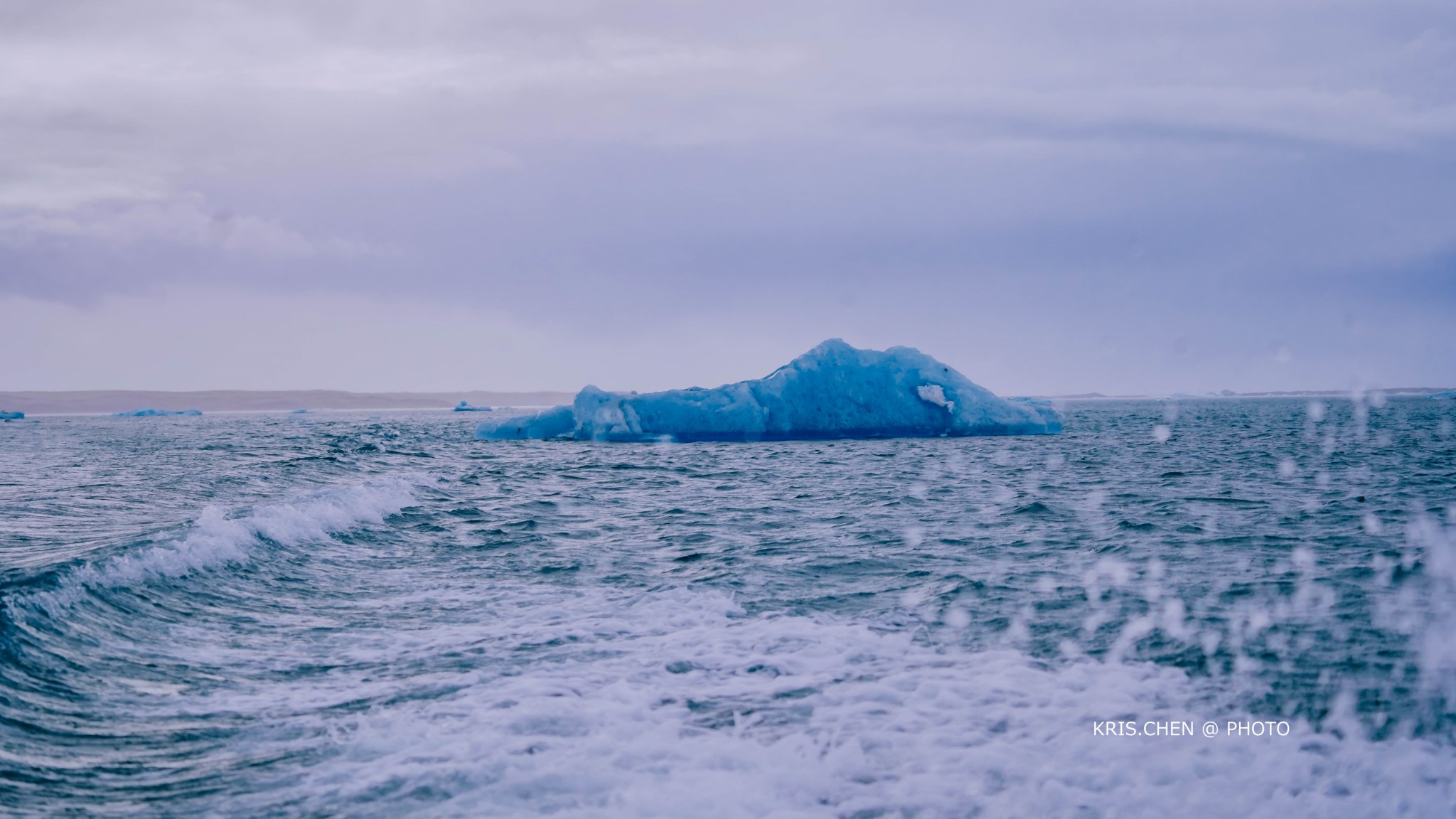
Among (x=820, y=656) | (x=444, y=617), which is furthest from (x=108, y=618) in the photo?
(x=820, y=656)

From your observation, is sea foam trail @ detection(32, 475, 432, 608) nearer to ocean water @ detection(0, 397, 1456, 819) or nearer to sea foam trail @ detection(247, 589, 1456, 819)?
ocean water @ detection(0, 397, 1456, 819)

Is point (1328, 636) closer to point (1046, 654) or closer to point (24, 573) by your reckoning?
point (1046, 654)

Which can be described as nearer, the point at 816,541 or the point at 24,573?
the point at 24,573

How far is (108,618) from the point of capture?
23.9ft

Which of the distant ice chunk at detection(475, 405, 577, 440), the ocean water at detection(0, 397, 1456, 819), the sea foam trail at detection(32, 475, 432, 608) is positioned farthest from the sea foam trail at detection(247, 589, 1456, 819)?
the distant ice chunk at detection(475, 405, 577, 440)

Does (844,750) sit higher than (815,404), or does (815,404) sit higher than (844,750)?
(815,404)

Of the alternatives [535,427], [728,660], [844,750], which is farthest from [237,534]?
[535,427]

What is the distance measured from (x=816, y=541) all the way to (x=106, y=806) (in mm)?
8390

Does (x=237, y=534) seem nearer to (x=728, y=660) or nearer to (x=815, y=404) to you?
(x=728, y=660)

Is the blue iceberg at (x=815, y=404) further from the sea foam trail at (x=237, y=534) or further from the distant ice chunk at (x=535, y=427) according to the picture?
the sea foam trail at (x=237, y=534)

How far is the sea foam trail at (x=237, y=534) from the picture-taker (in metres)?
8.25

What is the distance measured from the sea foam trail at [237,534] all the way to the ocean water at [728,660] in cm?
6

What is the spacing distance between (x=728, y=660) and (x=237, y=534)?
23.7 feet

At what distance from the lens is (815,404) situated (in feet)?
113
